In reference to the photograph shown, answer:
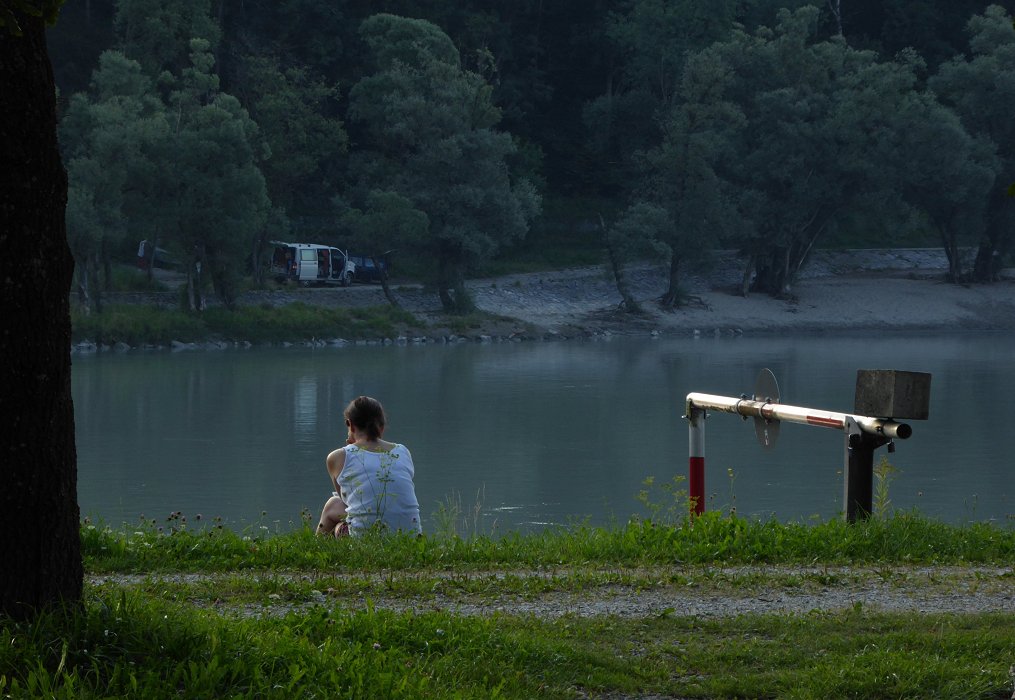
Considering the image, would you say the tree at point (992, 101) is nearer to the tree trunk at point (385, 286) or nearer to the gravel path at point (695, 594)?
the tree trunk at point (385, 286)

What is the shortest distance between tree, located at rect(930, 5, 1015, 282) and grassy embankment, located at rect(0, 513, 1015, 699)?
191 feet

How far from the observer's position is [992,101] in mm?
63125

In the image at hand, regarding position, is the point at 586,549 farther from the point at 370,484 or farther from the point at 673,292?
A: the point at 673,292

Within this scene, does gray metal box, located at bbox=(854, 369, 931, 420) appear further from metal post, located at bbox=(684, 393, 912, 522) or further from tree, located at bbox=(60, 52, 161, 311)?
tree, located at bbox=(60, 52, 161, 311)

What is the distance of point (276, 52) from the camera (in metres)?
64.2

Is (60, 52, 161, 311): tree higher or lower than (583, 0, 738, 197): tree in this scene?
lower

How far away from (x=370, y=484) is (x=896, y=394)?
9.99 feet

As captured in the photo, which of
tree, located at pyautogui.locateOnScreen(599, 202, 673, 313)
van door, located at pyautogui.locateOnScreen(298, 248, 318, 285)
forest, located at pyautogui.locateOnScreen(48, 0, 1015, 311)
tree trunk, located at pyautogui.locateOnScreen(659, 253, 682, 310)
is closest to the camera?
forest, located at pyautogui.locateOnScreen(48, 0, 1015, 311)

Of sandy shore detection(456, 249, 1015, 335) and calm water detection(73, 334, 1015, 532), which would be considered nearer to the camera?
calm water detection(73, 334, 1015, 532)

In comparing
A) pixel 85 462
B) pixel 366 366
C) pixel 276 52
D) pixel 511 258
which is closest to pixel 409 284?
pixel 511 258

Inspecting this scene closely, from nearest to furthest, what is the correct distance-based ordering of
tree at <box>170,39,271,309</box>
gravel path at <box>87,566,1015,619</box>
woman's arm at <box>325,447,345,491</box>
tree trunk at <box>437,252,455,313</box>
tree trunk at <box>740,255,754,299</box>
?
gravel path at <box>87,566,1015,619</box>, woman's arm at <box>325,447,345,491</box>, tree at <box>170,39,271,309</box>, tree trunk at <box>437,252,455,313</box>, tree trunk at <box>740,255,754,299</box>

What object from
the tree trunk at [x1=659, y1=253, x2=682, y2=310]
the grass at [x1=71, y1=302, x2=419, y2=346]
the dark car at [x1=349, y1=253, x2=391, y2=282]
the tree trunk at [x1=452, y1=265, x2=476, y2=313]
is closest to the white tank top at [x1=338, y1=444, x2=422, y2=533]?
the grass at [x1=71, y1=302, x2=419, y2=346]

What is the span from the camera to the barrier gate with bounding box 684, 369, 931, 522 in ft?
25.6

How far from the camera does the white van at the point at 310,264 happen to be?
184 ft
